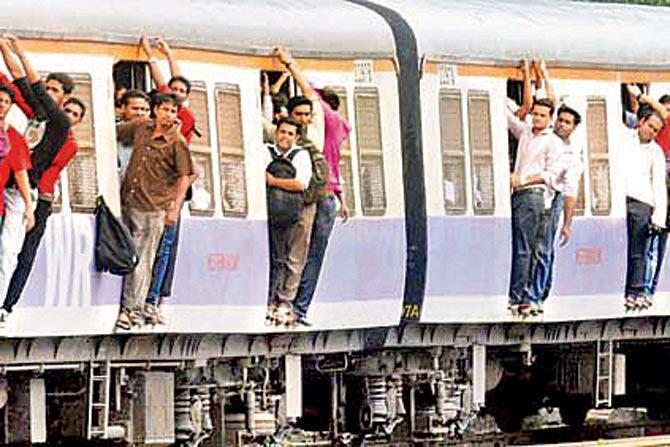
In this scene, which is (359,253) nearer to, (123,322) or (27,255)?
(123,322)

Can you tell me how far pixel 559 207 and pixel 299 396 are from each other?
2.85 m

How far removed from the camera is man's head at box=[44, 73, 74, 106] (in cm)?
1535

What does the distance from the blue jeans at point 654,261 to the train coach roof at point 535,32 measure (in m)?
1.41

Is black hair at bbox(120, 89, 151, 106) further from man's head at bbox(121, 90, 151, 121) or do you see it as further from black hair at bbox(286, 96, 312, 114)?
black hair at bbox(286, 96, 312, 114)

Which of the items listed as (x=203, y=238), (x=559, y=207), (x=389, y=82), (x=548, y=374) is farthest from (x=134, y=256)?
(x=548, y=374)

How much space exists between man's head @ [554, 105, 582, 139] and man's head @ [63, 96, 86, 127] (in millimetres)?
5065

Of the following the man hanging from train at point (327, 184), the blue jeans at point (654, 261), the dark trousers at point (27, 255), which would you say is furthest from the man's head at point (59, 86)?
the blue jeans at point (654, 261)

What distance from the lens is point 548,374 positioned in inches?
864

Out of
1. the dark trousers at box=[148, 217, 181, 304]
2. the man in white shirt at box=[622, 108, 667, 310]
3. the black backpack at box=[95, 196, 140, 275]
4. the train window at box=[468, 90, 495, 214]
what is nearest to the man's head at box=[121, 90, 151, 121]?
the black backpack at box=[95, 196, 140, 275]

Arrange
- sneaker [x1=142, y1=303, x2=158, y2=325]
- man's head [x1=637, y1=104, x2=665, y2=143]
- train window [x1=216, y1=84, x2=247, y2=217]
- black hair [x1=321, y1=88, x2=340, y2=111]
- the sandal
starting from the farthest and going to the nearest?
man's head [x1=637, y1=104, x2=665, y2=143] → black hair [x1=321, y1=88, x2=340, y2=111] → train window [x1=216, y1=84, x2=247, y2=217] → sneaker [x1=142, y1=303, x2=158, y2=325] → the sandal

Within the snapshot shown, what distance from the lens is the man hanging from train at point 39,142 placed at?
15.1 m

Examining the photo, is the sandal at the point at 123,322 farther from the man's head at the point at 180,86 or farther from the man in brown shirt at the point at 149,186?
the man's head at the point at 180,86

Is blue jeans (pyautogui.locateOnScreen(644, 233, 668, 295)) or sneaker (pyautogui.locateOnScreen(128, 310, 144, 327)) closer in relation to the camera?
sneaker (pyautogui.locateOnScreen(128, 310, 144, 327))

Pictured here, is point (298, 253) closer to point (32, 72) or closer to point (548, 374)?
point (32, 72)
